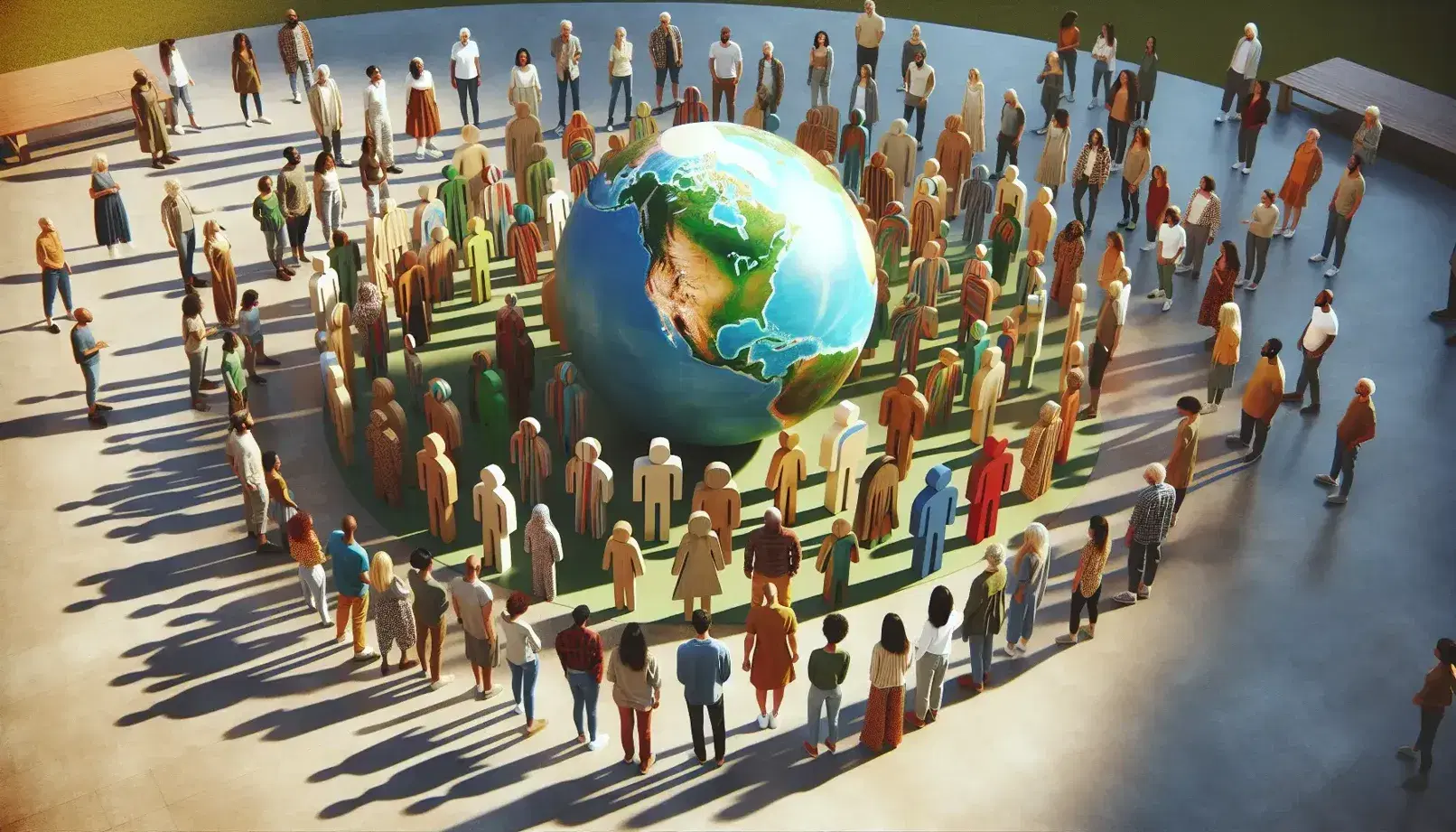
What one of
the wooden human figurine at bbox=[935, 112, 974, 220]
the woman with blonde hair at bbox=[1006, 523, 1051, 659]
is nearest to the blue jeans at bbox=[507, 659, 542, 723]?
the woman with blonde hair at bbox=[1006, 523, 1051, 659]

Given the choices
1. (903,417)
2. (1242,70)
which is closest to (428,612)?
(903,417)

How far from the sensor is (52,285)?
722 inches

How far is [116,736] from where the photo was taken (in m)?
13.0

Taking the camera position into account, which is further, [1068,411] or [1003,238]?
[1003,238]

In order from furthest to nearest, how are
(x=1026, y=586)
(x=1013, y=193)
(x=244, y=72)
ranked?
(x=244, y=72) < (x=1013, y=193) < (x=1026, y=586)

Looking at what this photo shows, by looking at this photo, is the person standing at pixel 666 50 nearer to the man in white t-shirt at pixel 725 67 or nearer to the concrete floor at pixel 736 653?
the man in white t-shirt at pixel 725 67

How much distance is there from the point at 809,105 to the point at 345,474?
10.9 m

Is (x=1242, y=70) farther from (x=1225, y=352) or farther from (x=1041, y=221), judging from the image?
(x=1225, y=352)

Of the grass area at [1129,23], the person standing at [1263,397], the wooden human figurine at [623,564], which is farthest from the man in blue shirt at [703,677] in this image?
the grass area at [1129,23]

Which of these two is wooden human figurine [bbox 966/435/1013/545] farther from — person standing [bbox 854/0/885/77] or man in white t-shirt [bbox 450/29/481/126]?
man in white t-shirt [bbox 450/29/481/126]

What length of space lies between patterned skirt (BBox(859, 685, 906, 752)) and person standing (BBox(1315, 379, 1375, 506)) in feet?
19.9

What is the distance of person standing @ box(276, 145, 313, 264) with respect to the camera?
63.2 ft

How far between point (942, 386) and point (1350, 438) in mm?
4187

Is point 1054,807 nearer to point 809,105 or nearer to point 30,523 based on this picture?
point 30,523
